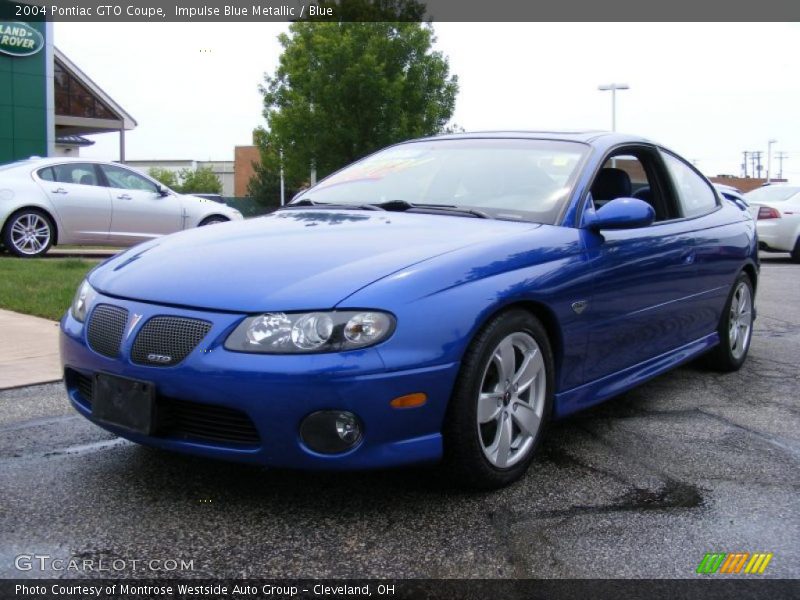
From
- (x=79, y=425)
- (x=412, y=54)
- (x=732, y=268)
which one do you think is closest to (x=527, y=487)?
(x=79, y=425)

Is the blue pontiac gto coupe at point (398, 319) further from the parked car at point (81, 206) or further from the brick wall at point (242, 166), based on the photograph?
the brick wall at point (242, 166)

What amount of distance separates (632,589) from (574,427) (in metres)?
1.75

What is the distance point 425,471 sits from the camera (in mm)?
3248

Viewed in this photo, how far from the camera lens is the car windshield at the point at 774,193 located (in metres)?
15.5

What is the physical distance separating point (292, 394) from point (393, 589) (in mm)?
662

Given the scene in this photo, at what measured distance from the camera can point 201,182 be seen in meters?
85.9

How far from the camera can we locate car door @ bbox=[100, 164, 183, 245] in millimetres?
11562

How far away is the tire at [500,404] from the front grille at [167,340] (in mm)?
892

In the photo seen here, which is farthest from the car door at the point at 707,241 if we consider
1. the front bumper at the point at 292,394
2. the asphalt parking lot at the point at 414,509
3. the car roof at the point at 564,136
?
the front bumper at the point at 292,394

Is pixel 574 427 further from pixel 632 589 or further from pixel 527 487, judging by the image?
pixel 632 589

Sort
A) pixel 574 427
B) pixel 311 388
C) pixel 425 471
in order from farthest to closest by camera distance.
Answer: pixel 574 427, pixel 425 471, pixel 311 388

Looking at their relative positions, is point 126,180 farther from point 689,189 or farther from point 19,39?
point 19,39
